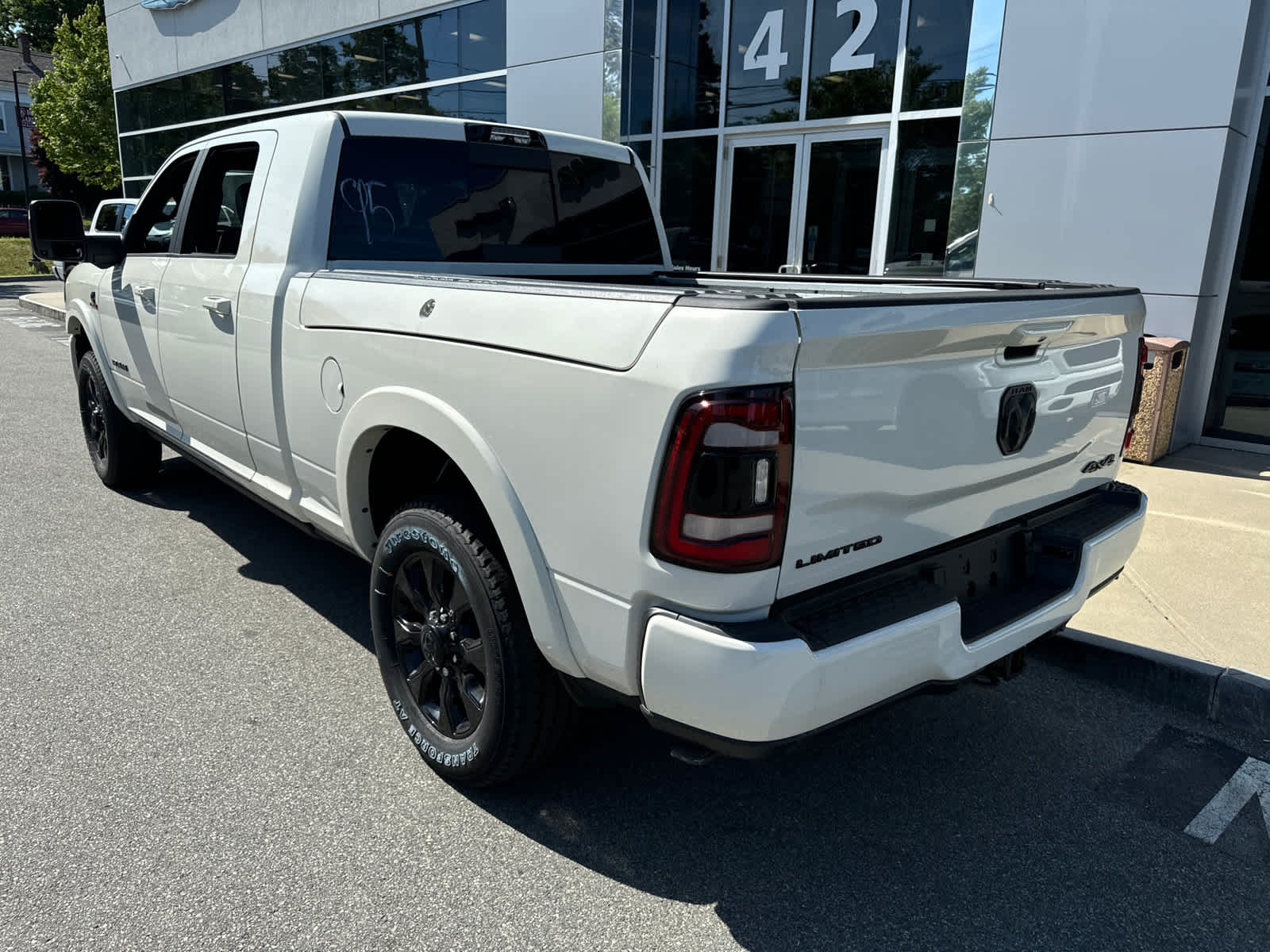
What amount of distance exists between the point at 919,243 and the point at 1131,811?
23.5 ft

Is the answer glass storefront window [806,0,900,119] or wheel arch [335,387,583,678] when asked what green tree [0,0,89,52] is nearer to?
glass storefront window [806,0,900,119]

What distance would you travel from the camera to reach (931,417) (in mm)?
2199

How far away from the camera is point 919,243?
29.7 feet

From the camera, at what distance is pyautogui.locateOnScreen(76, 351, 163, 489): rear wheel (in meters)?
5.46

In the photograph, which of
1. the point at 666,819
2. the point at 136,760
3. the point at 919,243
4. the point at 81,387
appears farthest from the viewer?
the point at 919,243

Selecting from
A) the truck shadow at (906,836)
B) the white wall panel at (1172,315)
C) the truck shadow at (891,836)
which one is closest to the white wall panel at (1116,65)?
the white wall panel at (1172,315)

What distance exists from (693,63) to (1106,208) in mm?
5326

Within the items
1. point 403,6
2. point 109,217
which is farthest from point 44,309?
point 403,6

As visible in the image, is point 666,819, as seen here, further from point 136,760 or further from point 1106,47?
point 1106,47

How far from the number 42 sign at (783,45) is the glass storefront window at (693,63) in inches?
19.1

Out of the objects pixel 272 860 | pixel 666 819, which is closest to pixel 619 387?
pixel 666 819

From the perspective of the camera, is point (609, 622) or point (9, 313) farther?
point (9, 313)

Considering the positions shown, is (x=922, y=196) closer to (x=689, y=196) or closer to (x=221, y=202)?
(x=689, y=196)

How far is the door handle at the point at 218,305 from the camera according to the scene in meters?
3.62
